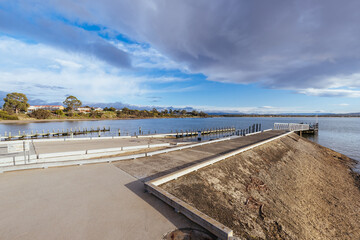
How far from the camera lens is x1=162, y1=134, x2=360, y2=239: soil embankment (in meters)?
5.06

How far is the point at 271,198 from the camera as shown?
7.52 metres

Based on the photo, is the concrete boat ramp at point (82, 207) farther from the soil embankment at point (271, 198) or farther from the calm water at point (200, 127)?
the calm water at point (200, 127)

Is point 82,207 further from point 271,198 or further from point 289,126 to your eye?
point 289,126

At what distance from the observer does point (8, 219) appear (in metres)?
3.80

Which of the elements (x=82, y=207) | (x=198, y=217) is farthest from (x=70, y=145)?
(x=198, y=217)

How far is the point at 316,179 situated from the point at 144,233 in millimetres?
15446

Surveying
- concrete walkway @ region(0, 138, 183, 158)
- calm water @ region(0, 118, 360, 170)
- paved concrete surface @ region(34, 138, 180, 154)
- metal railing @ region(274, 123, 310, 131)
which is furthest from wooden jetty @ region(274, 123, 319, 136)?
concrete walkway @ region(0, 138, 183, 158)

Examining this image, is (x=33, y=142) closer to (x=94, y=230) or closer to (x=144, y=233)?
(x=94, y=230)

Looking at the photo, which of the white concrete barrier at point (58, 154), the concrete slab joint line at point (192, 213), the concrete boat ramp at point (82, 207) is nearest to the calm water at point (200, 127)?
the concrete slab joint line at point (192, 213)

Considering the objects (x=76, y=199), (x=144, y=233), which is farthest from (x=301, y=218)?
(x=76, y=199)

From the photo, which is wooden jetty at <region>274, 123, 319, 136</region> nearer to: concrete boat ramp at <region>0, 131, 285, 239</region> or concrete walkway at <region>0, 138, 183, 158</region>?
concrete walkway at <region>0, 138, 183, 158</region>

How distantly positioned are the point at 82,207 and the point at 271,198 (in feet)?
25.9

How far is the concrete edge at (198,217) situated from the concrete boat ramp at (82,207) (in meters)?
0.13

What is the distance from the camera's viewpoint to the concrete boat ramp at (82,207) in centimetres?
348
